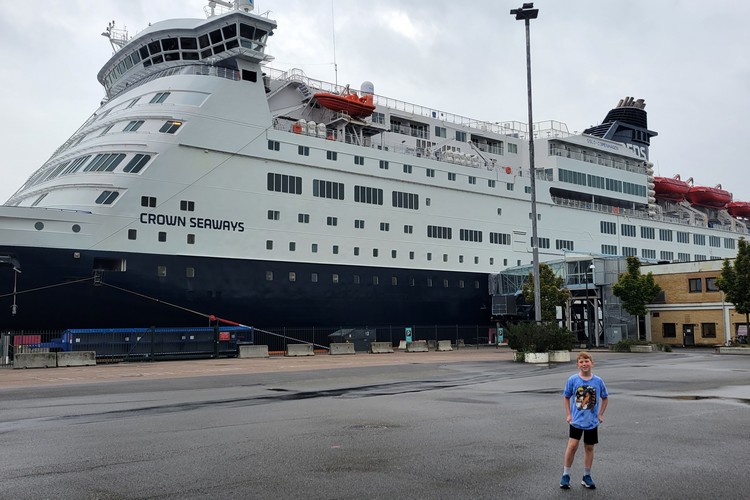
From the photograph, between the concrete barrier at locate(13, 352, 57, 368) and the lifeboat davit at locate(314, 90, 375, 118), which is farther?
the lifeboat davit at locate(314, 90, 375, 118)

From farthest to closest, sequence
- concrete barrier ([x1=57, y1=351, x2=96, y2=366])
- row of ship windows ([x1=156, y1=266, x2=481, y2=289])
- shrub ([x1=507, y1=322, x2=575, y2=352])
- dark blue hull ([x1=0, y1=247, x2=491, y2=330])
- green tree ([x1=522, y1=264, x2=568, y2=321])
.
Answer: green tree ([x1=522, y1=264, x2=568, y2=321]) < row of ship windows ([x1=156, y1=266, x2=481, y2=289]) < dark blue hull ([x1=0, y1=247, x2=491, y2=330]) < shrub ([x1=507, y1=322, x2=575, y2=352]) < concrete barrier ([x1=57, y1=351, x2=96, y2=366])

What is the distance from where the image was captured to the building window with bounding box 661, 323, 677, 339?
43.1 meters

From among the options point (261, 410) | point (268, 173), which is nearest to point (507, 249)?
point (268, 173)

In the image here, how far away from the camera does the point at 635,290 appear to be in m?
40.0

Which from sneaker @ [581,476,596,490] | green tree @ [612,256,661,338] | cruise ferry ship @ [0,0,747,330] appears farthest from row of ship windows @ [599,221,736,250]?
sneaker @ [581,476,596,490]

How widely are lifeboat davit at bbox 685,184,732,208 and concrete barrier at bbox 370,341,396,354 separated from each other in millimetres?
48096

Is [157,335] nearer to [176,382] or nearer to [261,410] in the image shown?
[176,382]

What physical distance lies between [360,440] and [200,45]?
1279 inches

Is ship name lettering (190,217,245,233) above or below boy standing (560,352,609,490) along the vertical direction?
above

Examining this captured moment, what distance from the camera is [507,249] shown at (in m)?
47.9

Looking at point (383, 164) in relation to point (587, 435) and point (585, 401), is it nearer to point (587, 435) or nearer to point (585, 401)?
point (585, 401)

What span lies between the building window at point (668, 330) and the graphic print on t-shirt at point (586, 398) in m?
39.7

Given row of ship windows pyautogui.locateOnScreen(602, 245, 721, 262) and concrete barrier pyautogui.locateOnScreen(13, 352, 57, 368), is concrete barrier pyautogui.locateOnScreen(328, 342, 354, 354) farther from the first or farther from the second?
row of ship windows pyautogui.locateOnScreen(602, 245, 721, 262)

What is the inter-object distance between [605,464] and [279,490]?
409cm
